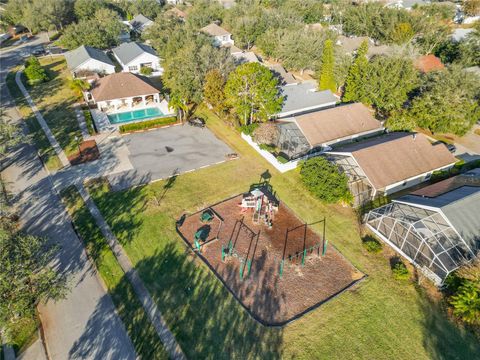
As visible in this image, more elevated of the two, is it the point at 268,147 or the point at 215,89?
the point at 215,89

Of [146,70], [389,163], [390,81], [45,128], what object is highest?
[390,81]

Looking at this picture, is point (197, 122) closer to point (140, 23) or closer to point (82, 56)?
point (82, 56)

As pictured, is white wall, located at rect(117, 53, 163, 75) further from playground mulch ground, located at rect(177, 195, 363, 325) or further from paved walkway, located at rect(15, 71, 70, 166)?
playground mulch ground, located at rect(177, 195, 363, 325)

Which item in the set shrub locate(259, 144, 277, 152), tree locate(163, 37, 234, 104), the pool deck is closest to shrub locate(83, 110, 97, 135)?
the pool deck

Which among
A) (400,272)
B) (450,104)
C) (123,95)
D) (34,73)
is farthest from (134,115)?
(450,104)

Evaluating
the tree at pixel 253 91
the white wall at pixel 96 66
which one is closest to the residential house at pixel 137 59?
the white wall at pixel 96 66

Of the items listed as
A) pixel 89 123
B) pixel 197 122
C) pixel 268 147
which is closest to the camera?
pixel 268 147

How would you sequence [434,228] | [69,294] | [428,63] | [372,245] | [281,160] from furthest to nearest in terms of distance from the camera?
[428,63] → [281,160] → [372,245] → [434,228] → [69,294]
